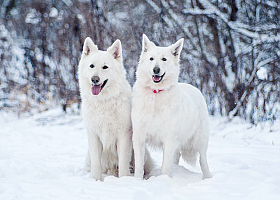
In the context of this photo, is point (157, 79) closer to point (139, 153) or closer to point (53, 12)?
point (139, 153)

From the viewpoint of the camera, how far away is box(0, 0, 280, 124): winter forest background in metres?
7.14

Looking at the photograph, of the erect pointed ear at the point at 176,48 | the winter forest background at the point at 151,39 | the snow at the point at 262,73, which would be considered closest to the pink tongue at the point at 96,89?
the erect pointed ear at the point at 176,48

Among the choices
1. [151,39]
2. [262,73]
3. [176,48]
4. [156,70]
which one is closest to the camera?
[156,70]

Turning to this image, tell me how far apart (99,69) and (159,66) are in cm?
83

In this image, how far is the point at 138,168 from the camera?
11.7 feet

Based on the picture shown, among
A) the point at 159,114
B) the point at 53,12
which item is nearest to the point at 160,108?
the point at 159,114

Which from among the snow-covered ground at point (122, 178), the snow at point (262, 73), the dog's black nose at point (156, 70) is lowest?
the snow-covered ground at point (122, 178)

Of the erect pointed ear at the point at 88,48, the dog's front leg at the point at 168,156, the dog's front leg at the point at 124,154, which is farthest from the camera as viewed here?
the erect pointed ear at the point at 88,48

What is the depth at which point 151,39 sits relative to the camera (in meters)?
9.35

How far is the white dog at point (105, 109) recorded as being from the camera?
12.1ft

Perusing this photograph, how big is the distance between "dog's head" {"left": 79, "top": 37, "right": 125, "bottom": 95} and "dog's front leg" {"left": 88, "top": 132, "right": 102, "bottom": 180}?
659mm

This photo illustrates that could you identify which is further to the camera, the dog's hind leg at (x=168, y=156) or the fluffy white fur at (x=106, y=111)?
the fluffy white fur at (x=106, y=111)

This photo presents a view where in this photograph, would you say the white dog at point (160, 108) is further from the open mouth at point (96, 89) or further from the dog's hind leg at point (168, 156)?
the open mouth at point (96, 89)

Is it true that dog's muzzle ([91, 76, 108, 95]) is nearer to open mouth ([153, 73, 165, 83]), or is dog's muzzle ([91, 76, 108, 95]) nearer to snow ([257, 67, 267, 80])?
open mouth ([153, 73, 165, 83])
